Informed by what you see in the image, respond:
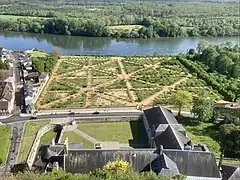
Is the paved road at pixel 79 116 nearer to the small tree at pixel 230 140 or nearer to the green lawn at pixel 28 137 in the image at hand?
the green lawn at pixel 28 137

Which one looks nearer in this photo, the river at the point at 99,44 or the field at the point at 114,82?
the field at the point at 114,82

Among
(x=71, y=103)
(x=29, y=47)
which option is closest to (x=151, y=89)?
(x=71, y=103)

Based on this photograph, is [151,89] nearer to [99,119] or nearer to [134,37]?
[99,119]

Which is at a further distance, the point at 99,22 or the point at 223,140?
the point at 99,22

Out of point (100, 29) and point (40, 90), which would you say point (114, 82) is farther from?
point (100, 29)

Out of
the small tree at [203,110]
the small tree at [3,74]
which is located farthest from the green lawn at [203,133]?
the small tree at [3,74]

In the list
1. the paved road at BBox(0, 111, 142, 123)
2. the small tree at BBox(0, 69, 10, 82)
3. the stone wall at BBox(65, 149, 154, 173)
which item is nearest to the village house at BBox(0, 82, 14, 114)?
the paved road at BBox(0, 111, 142, 123)
